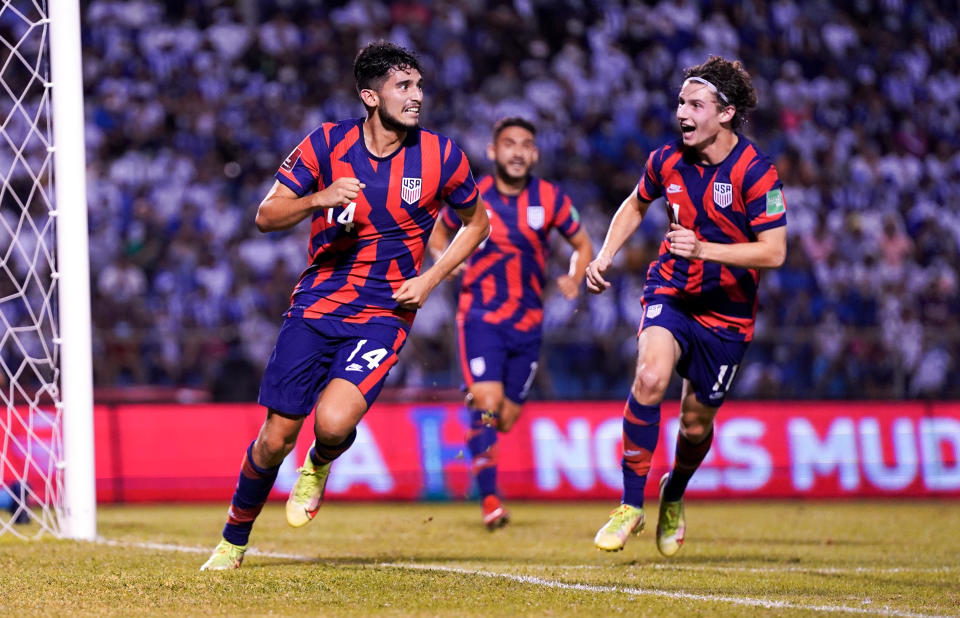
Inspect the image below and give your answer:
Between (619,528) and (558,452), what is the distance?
6224 mm

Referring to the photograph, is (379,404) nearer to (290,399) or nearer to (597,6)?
(290,399)

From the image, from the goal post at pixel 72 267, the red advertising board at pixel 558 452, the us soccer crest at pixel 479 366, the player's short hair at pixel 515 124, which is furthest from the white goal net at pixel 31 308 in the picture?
the player's short hair at pixel 515 124

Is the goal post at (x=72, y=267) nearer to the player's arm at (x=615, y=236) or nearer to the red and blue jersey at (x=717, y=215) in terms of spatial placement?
the player's arm at (x=615, y=236)

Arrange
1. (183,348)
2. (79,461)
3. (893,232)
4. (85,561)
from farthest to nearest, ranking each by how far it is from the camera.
A: (893,232), (183,348), (79,461), (85,561)

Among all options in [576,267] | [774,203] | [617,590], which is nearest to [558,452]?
[576,267]

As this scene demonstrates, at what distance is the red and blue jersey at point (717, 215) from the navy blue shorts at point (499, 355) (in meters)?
2.58

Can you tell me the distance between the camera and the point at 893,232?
54.2ft

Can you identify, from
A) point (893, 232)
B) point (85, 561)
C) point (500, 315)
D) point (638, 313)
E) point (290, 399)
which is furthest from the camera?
point (893, 232)

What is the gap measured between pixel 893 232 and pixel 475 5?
25.0 feet

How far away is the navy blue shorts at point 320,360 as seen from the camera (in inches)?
235

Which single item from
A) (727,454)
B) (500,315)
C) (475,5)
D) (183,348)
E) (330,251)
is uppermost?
(475,5)

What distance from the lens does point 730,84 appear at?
21.9 feet

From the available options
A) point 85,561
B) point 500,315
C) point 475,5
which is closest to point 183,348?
point 500,315

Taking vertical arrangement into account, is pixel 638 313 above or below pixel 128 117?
below
